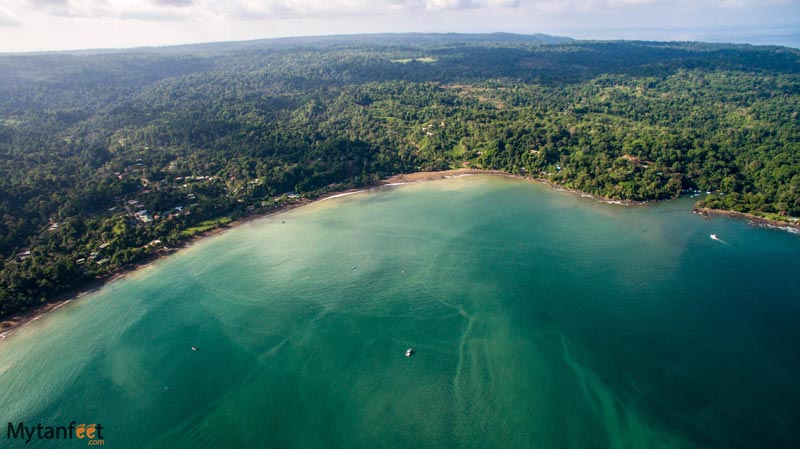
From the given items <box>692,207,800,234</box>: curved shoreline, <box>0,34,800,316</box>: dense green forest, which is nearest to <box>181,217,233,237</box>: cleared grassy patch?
<box>0,34,800,316</box>: dense green forest

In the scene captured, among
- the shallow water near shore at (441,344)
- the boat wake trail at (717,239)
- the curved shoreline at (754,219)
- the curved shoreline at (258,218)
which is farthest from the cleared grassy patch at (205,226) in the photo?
the curved shoreline at (754,219)

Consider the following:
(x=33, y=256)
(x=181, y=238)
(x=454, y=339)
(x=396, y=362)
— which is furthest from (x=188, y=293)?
(x=454, y=339)

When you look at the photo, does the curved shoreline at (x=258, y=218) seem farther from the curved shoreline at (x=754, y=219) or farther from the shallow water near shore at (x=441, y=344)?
the shallow water near shore at (x=441, y=344)

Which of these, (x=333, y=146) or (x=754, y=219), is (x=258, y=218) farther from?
(x=754, y=219)

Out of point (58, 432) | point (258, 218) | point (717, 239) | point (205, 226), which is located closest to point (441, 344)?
point (58, 432)

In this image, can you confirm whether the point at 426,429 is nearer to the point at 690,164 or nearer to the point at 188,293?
the point at 188,293
